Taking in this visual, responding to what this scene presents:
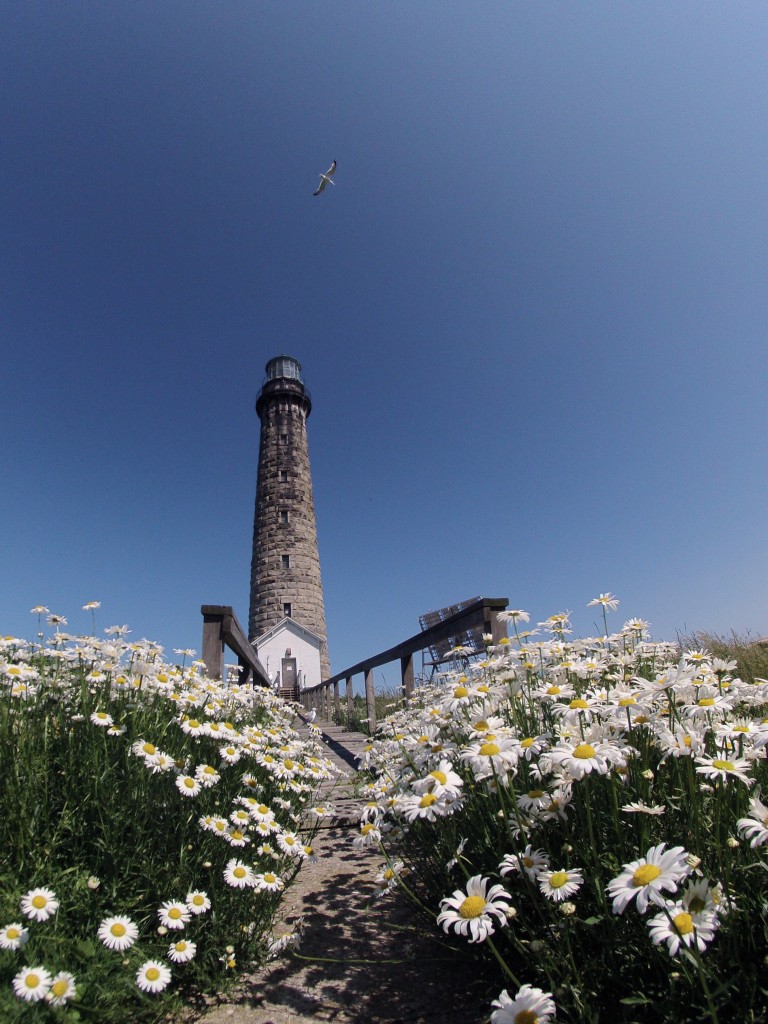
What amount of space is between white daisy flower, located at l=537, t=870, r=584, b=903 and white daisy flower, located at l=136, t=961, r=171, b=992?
124cm

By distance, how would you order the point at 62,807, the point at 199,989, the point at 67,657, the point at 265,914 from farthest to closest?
1. the point at 67,657
2. the point at 265,914
3. the point at 62,807
4. the point at 199,989

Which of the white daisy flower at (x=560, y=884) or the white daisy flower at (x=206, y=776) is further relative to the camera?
the white daisy flower at (x=206, y=776)

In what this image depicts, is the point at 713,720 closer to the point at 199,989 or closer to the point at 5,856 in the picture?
the point at 199,989

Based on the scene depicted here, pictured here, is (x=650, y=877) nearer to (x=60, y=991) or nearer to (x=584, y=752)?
(x=584, y=752)

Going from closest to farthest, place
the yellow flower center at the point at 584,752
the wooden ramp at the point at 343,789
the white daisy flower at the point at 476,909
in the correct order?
the white daisy flower at the point at 476,909, the yellow flower center at the point at 584,752, the wooden ramp at the point at 343,789

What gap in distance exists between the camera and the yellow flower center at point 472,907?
150cm

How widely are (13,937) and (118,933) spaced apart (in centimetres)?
35

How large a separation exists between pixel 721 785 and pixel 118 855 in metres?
2.12

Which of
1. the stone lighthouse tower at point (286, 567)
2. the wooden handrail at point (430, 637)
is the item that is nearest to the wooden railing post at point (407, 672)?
the wooden handrail at point (430, 637)

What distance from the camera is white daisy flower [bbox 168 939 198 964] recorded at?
177 cm

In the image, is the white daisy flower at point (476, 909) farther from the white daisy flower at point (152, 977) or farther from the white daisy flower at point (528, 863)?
the white daisy flower at point (152, 977)

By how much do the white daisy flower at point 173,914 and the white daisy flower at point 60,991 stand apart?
365 millimetres

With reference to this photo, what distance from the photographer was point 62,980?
1433mm

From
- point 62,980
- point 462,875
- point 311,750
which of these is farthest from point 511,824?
point 311,750
